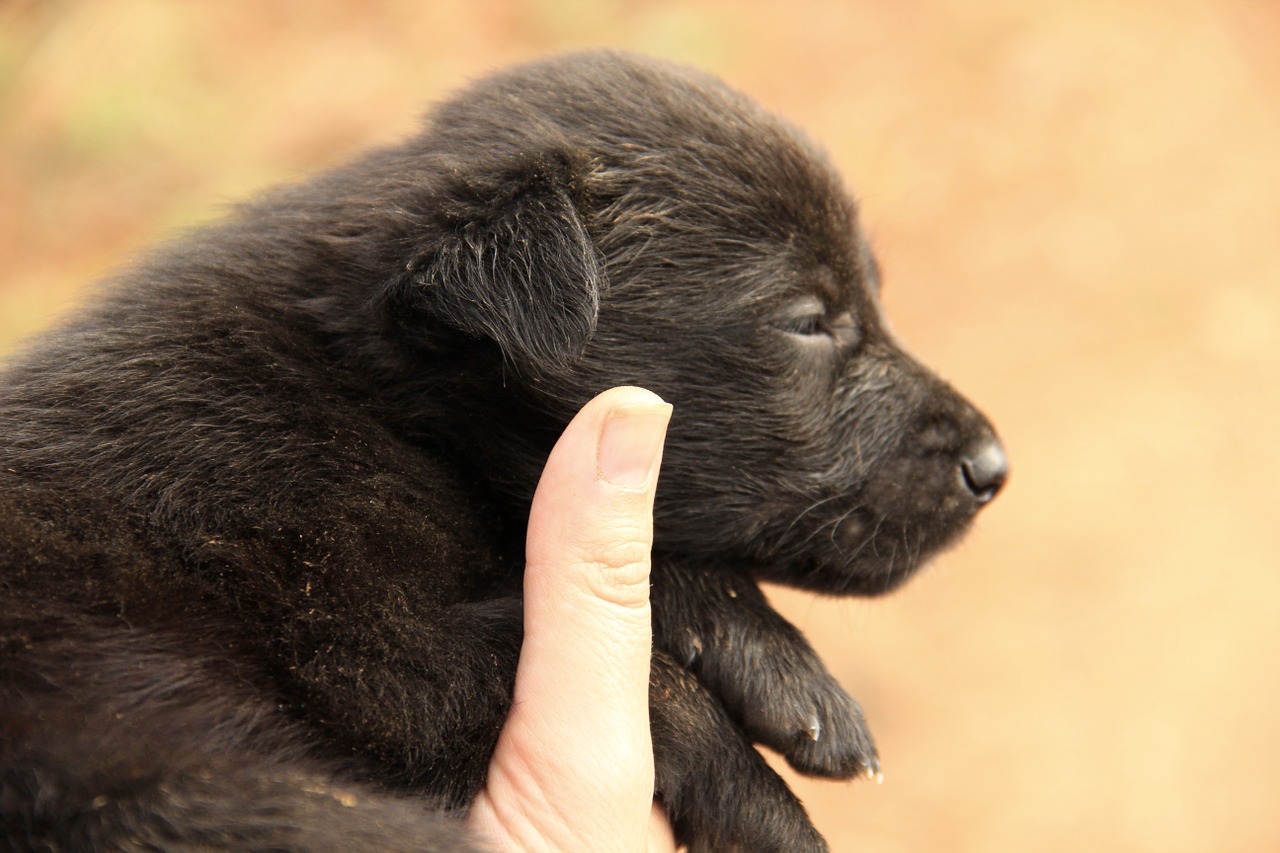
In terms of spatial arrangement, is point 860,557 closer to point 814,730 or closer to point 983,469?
point 983,469

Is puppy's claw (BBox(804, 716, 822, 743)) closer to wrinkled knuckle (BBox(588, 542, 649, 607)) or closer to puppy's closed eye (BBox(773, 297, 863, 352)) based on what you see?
wrinkled knuckle (BBox(588, 542, 649, 607))

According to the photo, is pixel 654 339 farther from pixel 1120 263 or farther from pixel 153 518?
pixel 1120 263

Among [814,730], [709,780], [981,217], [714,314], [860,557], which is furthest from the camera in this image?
[981,217]

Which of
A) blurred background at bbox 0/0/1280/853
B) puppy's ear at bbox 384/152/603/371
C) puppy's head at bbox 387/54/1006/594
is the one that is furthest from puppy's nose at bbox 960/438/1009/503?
blurred background at bbox 0/0/1280/853

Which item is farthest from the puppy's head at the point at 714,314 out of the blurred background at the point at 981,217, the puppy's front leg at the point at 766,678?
the blurred background at the point at 981,217

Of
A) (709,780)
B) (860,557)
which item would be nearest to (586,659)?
(709,780)

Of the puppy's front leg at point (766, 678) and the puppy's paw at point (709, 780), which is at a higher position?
the puppy's front leg at point (766, 678)

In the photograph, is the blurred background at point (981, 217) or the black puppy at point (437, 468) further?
the blurred background at point (981, 217)

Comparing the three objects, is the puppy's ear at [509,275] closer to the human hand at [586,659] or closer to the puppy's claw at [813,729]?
the human hand at [586,659]
